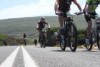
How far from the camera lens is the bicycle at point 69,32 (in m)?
13.1

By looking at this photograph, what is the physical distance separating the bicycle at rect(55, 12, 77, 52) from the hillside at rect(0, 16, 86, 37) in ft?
361

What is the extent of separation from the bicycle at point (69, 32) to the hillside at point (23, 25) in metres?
110

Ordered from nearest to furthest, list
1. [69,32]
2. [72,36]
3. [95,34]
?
[72,36], [69,32], [95,34]

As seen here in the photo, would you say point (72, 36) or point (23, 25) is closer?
point (72, 36)

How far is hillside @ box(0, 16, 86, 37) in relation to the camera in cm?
13325

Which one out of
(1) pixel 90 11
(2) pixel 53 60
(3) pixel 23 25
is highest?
(1) pixel 90 11

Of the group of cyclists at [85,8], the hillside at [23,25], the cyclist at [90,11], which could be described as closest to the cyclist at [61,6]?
the group of cyclists at [85,8]

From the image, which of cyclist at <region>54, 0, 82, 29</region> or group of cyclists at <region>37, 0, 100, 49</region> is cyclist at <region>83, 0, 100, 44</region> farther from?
cyclist at <region>54, 0, 82, 29</region>

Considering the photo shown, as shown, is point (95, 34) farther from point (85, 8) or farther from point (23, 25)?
point (23, 25)

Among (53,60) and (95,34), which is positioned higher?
(53,60)

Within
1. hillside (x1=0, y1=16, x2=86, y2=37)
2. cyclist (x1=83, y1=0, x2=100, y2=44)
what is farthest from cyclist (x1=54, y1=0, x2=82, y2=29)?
hillside (x1=0, y1=16, x2=86, y2=37)

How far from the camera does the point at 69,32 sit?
1346 centimetres

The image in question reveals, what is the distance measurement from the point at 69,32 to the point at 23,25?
142m

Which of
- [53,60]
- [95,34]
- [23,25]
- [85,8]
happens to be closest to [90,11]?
[85,8]
